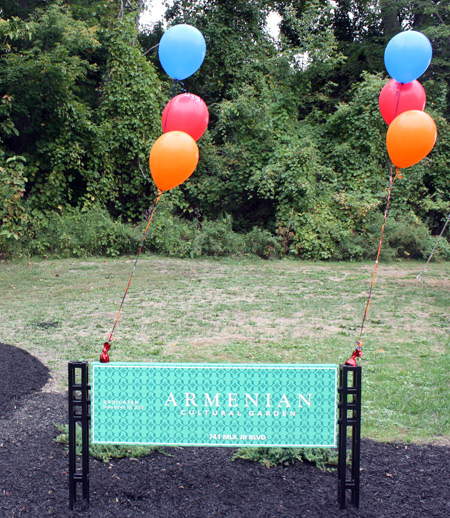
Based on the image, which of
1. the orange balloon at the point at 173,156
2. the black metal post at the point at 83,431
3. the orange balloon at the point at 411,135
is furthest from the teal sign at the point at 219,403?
the orange balloon at the point at 411,135

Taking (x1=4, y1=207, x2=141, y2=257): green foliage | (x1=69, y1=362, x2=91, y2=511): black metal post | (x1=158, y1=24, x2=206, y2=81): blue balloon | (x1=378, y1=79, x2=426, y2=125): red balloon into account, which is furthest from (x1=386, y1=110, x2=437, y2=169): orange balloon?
(x1=4, y1=207, x2=141, y2=257): green foliage

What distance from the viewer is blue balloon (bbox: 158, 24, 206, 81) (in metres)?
3.71

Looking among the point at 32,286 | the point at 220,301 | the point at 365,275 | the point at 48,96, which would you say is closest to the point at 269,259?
the point at 365,275

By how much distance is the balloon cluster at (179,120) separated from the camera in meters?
3.44

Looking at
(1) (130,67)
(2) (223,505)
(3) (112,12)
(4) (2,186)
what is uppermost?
(3) (112,12)

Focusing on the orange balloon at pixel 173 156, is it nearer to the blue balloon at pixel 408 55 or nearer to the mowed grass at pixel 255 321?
the blue balloon at pixel 408 55

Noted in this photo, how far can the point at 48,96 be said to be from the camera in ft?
39.6

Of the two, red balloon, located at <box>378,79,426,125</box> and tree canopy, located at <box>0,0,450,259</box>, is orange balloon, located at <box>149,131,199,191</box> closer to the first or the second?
red balloon, located at <box>378,79,426,125</box>

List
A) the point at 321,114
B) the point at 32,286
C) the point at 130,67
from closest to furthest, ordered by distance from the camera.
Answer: the point at 32,286 < the point at 130,67 < the point at 321,114

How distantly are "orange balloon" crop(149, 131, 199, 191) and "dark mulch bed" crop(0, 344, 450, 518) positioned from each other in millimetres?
1900

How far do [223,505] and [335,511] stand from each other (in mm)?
565

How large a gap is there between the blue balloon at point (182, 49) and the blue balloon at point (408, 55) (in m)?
1.40

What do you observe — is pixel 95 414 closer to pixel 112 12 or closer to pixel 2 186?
pixel 2 186

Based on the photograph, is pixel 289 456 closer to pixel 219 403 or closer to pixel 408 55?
pixel 219 403
